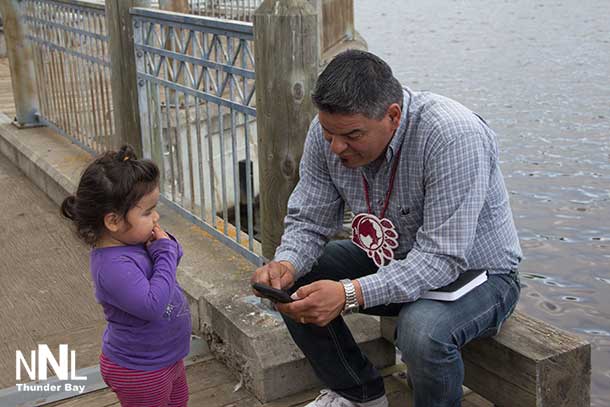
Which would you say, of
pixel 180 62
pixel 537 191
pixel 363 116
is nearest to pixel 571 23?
pixel 537 191

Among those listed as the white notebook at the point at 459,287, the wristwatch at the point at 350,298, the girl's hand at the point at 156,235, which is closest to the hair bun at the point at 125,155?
the girl's hand at the point at 156,235

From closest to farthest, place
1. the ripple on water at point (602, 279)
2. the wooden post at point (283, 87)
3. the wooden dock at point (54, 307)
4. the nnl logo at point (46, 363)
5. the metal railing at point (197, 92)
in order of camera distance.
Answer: the wooden post at point (283, 87)
the wooden dock at point (54, 307)
the nnl logo at point (46, 363)
the metal railing at point (197, 92)
the ripple on water at point (602, 279)

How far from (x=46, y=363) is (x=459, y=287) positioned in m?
1.87

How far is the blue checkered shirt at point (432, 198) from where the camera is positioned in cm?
269

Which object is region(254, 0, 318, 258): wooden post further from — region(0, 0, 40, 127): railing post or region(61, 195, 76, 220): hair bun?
region(0, 0, 40, 127): railing post

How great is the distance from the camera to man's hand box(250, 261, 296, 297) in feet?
9.62

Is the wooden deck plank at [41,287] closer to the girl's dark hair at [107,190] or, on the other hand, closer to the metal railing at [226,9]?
the girl's dark hair at [107,190]

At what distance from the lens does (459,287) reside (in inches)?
109

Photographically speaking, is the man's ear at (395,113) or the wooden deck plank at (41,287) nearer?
the man's ear at (395,113)

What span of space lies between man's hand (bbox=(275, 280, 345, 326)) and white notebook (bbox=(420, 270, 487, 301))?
28cm

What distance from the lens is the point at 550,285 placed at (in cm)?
698

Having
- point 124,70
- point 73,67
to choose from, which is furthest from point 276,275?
point 73,67

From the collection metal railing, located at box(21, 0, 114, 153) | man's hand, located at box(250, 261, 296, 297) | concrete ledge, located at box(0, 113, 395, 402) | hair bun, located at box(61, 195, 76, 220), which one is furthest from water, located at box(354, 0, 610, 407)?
hair bun, located at box(61, 195, 76, 220)

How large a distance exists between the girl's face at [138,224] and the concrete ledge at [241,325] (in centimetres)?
79
